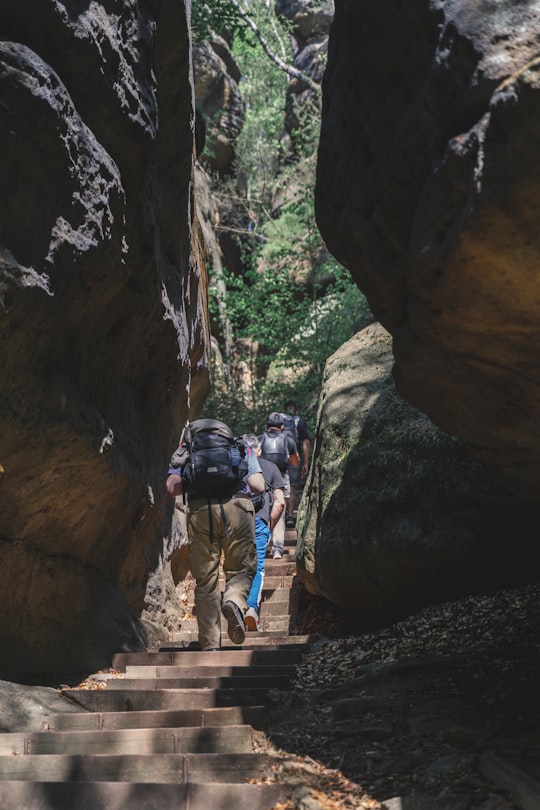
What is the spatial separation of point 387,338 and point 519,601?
3511 mm

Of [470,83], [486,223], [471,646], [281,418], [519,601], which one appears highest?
[281,418]

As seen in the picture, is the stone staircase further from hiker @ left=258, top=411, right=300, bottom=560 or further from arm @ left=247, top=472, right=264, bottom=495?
hiker @ left=258, top=411, right=300, bottom=560

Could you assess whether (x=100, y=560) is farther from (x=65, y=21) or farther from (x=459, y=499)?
(x=65, y=21)

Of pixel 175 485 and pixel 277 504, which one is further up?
pixel 277 504

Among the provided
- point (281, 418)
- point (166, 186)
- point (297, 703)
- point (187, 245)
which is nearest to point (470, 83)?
point (297, 703)

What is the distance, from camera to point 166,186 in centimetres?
688

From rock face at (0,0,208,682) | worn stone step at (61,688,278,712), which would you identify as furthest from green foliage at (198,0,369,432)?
worn stone step at (61,688,278,712)

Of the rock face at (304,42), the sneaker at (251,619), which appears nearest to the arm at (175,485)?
the sneaker at (251,619)

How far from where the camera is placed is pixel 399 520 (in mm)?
6430

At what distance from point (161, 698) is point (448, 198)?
3.60 metres

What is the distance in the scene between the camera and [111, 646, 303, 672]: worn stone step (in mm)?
5895

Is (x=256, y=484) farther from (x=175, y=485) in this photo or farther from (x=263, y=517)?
(x=263, y=517)

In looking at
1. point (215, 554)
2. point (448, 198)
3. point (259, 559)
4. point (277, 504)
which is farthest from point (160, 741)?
point (277, 504)

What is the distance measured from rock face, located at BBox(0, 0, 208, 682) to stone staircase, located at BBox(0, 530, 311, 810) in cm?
65
